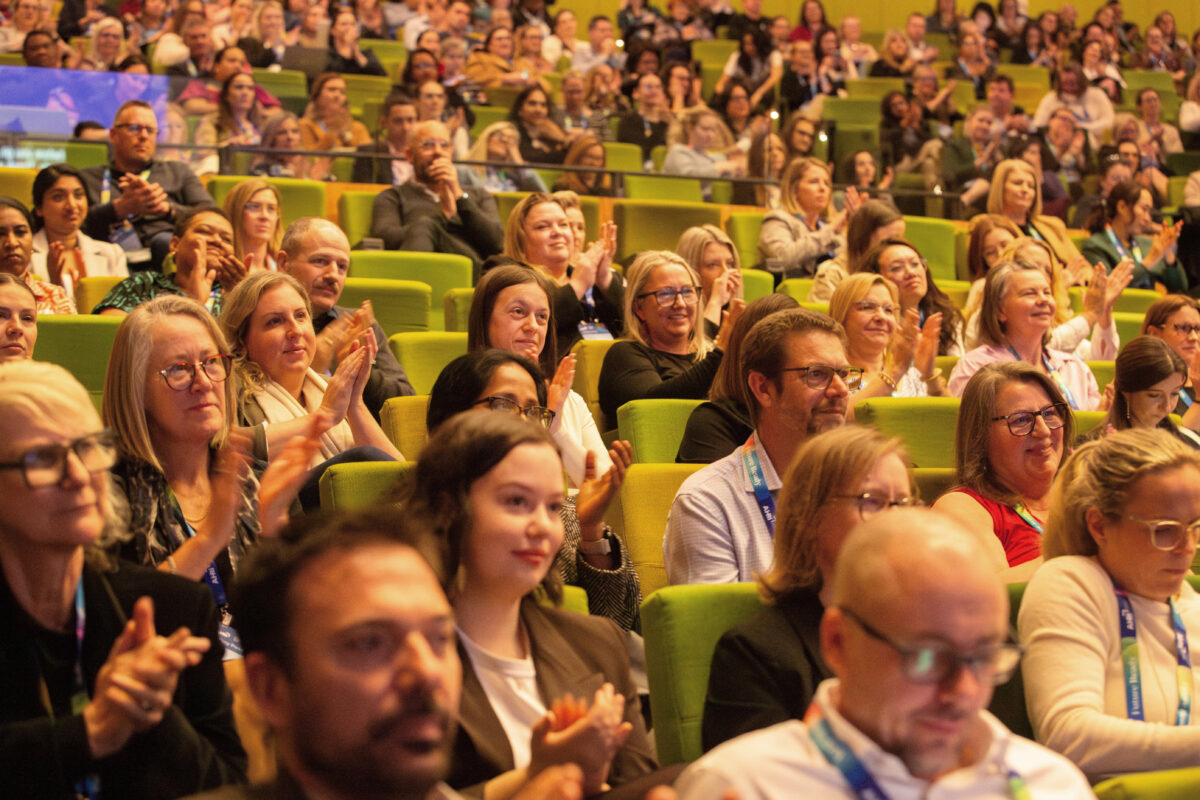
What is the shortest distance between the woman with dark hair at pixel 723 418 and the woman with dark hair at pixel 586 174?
271 centimetres

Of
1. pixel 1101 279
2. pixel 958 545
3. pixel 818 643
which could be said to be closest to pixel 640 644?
pixel 818 643

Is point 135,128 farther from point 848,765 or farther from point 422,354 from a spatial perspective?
point 848,765

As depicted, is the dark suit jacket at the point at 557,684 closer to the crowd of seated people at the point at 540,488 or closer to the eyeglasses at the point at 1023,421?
the crowd of seated people at the point at 540,488

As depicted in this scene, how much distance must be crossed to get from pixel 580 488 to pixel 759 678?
0.63 meters

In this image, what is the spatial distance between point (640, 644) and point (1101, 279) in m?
2.84

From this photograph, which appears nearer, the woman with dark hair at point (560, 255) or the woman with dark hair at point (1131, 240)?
the woman with dark hair at point (560, 255)

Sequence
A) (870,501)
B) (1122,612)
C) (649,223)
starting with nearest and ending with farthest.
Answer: (870,501) < (1122,612) < (649,223)

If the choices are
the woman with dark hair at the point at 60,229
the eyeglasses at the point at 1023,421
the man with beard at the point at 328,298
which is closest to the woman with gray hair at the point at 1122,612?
the eyeglasses at the point at 1023,421

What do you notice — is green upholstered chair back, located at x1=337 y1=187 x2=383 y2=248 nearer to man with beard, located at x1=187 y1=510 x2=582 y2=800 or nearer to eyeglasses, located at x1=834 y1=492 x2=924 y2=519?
eyeglasses, located at x1=834 y1=492 x2=924 y2=519

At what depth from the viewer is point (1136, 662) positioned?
173cm

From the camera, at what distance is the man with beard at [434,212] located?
459 cm

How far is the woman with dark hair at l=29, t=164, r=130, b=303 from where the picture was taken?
379 centimetres

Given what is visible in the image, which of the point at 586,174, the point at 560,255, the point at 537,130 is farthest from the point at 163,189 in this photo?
the point at 537,130

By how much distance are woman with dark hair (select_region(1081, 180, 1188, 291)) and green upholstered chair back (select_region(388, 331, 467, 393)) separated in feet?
11.4
